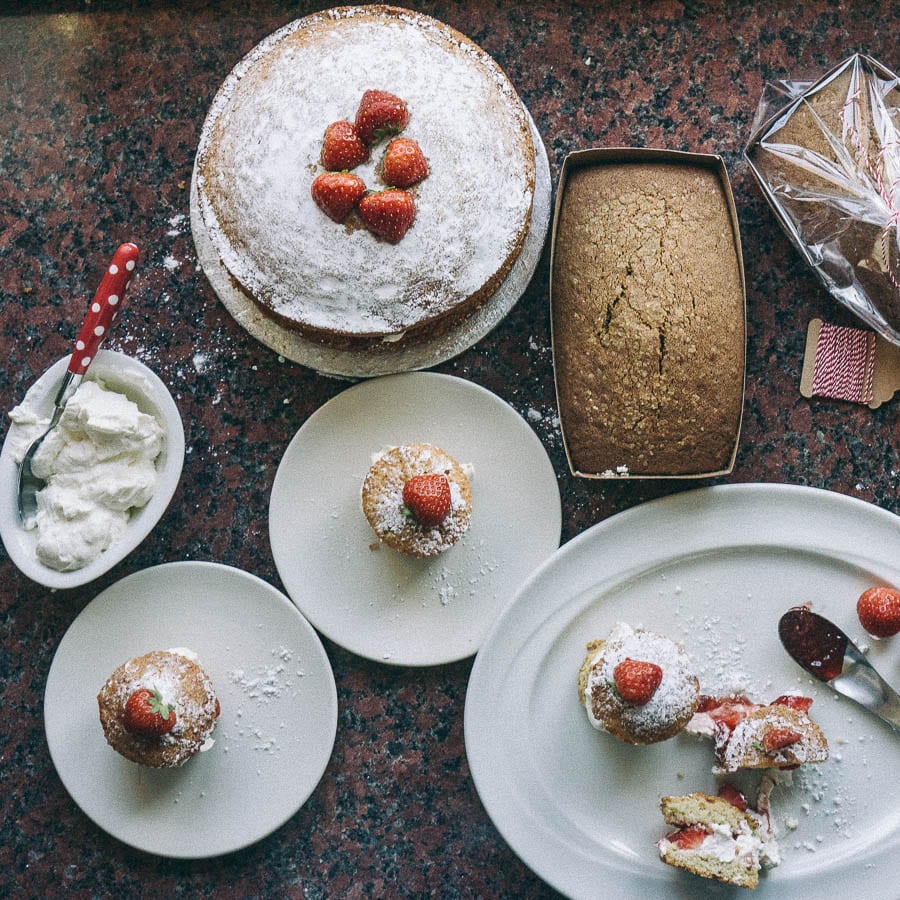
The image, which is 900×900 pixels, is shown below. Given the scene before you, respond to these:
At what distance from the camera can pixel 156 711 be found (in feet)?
5.08

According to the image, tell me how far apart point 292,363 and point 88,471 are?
455 mm

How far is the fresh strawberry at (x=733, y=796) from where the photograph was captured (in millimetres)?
1711

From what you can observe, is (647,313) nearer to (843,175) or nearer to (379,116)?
(843,175)

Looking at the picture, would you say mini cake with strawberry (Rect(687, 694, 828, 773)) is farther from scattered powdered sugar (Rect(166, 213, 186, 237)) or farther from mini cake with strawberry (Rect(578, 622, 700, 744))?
scattered powdered sugar (Rect(166, 213, 186, 237))

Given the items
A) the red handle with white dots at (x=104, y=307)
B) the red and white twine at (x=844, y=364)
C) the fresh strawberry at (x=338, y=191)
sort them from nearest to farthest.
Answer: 1. the fresh strawberry at (x=338, y=191)
2. the red handle with white dots at (x=104, y=307)
3. the red and white twine at (x=844, y=364)

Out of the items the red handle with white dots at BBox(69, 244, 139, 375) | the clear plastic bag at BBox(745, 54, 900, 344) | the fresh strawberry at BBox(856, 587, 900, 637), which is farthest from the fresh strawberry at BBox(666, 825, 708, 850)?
the red handle with white dots at BBox(69, 244, 139, 375)

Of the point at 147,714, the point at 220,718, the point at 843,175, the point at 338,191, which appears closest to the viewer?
the point at 338,191

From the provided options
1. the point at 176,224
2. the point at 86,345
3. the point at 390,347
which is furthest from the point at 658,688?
the point at 176,224

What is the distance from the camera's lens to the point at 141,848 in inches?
67.3

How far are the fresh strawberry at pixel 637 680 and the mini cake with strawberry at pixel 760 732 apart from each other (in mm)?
210

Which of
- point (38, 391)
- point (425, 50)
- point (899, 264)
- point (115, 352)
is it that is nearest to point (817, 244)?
point (899, 264)

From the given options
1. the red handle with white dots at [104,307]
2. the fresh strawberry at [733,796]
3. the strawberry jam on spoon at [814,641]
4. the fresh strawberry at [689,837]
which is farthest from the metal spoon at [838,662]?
the red handle with white dots at [104,307]

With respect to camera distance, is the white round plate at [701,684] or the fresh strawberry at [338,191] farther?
the white round plate at [701,684]

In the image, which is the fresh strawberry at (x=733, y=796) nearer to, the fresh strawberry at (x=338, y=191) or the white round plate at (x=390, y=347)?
the white round plate at (x=390, y=347)
